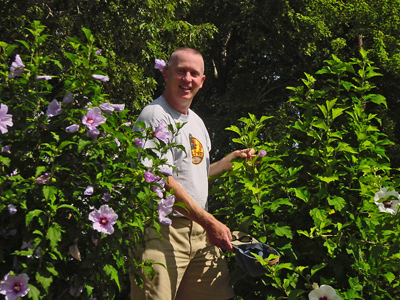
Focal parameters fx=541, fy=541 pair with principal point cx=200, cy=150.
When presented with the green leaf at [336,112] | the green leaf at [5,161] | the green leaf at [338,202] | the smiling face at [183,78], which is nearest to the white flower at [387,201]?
the green leaf at [338,202]

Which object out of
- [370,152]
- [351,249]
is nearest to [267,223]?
[351,249]

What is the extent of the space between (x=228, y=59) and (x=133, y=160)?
16840mm

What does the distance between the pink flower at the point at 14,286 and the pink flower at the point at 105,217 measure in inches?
13.1

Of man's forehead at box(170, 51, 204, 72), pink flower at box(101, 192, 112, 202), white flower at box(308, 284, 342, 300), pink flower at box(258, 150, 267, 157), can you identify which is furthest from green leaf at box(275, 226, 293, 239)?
man's forehead at box(170, 51, 204, 72)

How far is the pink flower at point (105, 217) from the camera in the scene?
7.00 ft

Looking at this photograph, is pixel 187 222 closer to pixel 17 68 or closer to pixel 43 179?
pixel 43 179

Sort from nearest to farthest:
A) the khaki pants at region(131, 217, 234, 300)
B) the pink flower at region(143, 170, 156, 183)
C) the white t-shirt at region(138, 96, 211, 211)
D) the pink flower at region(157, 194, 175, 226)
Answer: the pink flower at region(143, 170, 156, 183)
the pink flower at region(157, 194, 175, 226)
the khaki pants at region(131, 217, 234, 300)
the white t-shirt at region(138, 96, 211, 211)

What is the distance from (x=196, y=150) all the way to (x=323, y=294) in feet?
3.69

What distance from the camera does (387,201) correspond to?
2645 mm

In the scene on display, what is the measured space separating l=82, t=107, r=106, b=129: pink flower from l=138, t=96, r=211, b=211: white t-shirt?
2.50 feet

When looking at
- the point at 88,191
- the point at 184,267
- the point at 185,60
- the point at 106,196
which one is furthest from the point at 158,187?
the point at 185,60

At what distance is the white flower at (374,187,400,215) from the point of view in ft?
8.55

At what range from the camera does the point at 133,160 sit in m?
2.33

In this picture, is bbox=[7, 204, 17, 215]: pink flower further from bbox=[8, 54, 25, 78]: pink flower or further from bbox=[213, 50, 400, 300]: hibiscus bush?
bbox=[213, 50, 400, 300]: hibiscus bush
